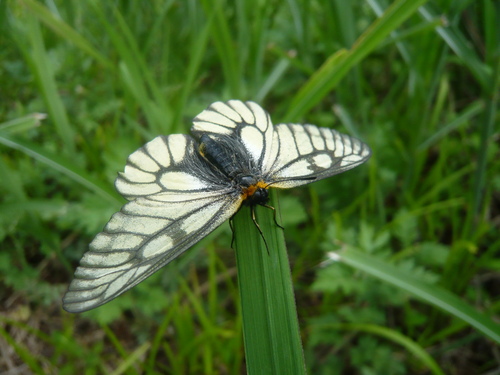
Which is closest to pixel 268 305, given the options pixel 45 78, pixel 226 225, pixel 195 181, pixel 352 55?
pixel 195 181

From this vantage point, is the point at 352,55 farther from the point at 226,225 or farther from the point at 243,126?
the point at 226,225

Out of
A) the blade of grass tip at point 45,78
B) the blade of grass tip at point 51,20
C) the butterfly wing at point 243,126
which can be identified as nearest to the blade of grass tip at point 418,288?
the butterfly wing at point 243,126

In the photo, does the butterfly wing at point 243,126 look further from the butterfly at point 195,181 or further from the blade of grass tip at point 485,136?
the blade of grass tip at point 485,136

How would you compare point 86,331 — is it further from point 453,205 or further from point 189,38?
point 453,205

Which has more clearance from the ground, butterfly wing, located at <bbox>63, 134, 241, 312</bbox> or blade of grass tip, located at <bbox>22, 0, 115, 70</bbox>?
blade of grass tip, located at <bbox>22, 0, 115, 70</bbox>

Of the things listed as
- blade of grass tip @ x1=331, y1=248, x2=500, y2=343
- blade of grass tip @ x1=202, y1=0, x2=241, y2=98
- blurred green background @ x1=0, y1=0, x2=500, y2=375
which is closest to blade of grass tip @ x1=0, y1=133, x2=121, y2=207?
blurred green background @ x1=0, y1=0, x2=500, y2=375

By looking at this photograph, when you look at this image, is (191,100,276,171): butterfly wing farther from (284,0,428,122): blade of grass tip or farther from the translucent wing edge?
the translucent wing edge
